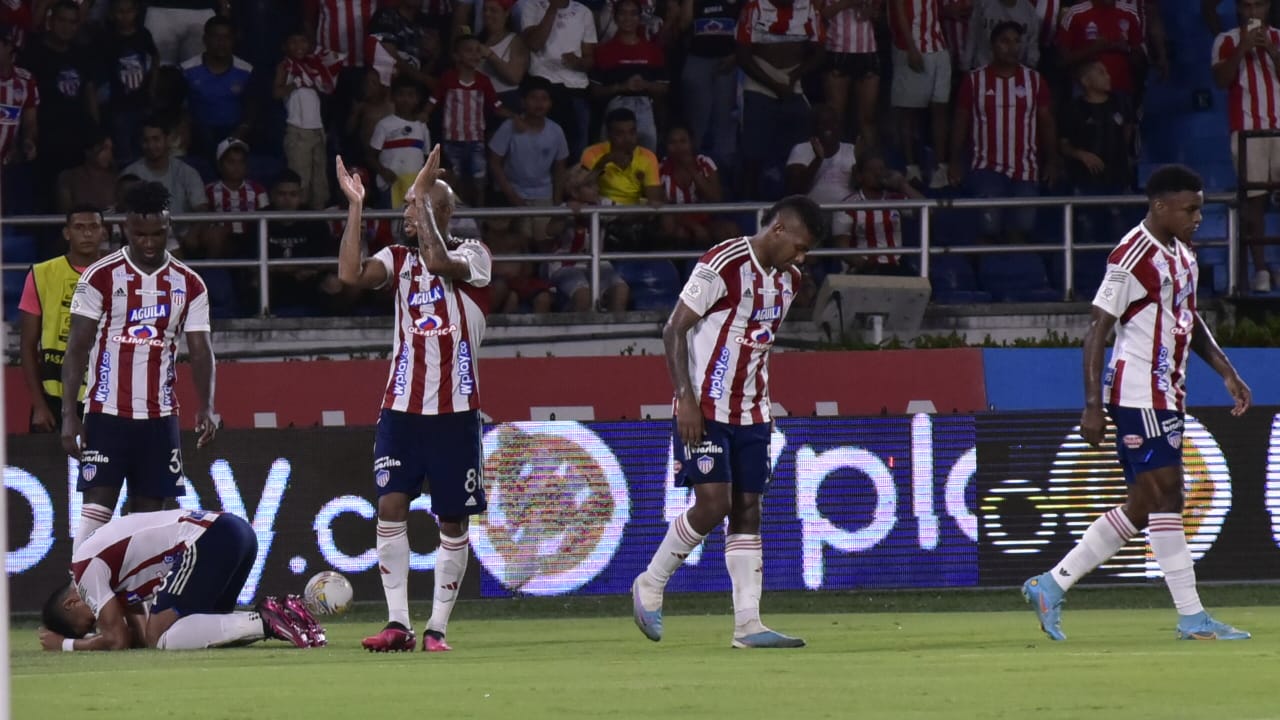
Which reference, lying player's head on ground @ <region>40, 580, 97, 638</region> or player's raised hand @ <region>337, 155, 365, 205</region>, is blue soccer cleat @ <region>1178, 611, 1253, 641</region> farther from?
lying player's head on ground @ <region>40, 580, 97, 638</region>

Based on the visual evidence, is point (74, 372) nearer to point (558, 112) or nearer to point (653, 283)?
point (653, 283)

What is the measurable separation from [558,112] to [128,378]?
7.22 metres

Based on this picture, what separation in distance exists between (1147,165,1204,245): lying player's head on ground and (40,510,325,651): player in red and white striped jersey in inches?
176

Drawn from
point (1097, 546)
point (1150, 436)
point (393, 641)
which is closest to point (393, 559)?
point (393, 641)

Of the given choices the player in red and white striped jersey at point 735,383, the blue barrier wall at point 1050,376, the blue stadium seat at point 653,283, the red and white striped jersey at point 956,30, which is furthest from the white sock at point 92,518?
the red and white striped jersey at point 956,30

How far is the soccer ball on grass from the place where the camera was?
11.5 m

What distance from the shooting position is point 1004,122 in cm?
1733

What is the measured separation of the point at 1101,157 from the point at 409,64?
19.9ft

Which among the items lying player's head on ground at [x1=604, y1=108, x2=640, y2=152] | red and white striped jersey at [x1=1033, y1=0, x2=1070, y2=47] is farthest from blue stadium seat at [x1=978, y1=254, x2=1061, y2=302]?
lying player's head on ground at [x1=604, y1=108, x2=640, y2=152]

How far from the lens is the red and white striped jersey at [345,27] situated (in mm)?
17266

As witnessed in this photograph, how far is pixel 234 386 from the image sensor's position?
13.8 meters

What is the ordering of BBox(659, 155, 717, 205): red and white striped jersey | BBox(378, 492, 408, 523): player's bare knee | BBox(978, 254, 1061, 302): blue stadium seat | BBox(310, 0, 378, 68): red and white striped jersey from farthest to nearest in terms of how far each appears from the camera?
BBox(310, 0, 378, 68): red and white striped jersey < BBox(978, 254, 1061, 302): blue stadium seat < BBox(659, 155, 717, 205): red and white striped jersey < BBox(378, 492, 408, 523): player's bare knee

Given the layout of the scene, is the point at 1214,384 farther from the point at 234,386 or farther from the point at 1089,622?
the point at 234,386

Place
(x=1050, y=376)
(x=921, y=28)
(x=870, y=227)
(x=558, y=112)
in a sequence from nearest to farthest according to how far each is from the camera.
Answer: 1. (x=1050, y=376)
2. (x=870, y=227)
3. (x=558, y=112)
4. (x=921, y=28)
